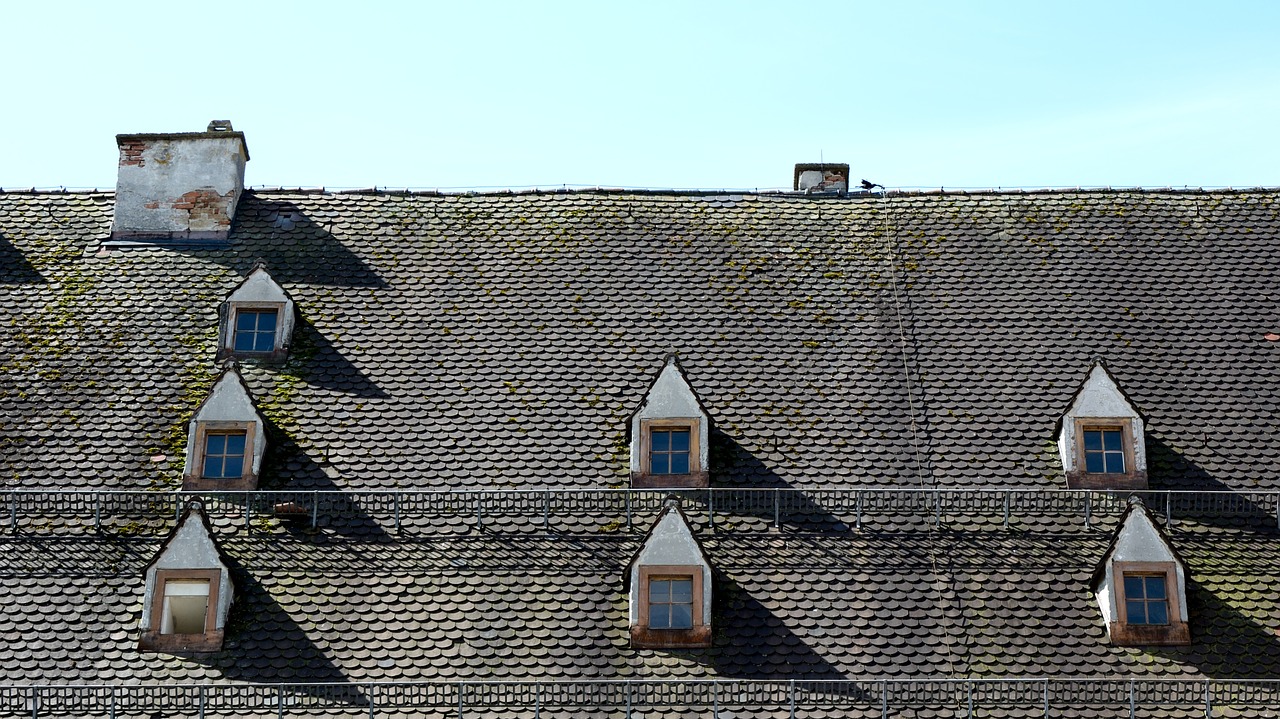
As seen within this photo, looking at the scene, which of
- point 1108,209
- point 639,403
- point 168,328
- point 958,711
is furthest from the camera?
point 1108,209

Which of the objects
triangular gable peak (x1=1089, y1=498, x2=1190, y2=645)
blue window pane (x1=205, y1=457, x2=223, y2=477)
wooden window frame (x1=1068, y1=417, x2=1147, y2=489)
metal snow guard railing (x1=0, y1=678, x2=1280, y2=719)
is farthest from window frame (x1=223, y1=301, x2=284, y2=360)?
triangular gable peak (x1=1089, y1=498, x2=1190, y2=645)

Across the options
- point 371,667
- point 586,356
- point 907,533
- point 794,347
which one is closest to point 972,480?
point 907,533

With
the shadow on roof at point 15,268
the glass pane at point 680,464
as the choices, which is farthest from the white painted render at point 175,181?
the glass pane at point 680,464

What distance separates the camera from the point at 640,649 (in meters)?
23.9

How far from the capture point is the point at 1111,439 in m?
26.2

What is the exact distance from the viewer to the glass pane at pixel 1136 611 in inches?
947

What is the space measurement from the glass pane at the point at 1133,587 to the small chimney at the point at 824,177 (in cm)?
968

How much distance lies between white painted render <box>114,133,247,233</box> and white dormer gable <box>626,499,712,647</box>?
969 centimetres

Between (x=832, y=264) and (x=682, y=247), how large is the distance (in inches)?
86.3

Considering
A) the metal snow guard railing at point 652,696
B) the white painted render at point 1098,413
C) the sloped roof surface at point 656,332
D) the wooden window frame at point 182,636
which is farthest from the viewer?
the sloped roof surface at point 656,332

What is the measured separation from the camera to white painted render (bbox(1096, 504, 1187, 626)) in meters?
24.0

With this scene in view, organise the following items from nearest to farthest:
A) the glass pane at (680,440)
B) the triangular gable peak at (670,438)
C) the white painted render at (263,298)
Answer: the triangular gable peak at (670,438)
the glass pane at (680,440)
the white painted render at (263,298)

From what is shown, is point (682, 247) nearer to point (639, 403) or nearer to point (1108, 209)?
point (639, 403)

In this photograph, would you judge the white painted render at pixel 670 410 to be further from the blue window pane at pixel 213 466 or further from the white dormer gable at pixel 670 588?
the blue window pane at pixel 213 466
